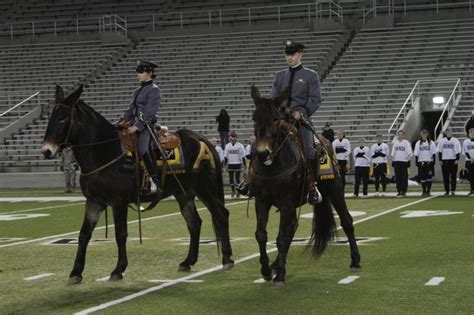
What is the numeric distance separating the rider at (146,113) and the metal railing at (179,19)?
28700 millimetres

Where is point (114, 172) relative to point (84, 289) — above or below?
above

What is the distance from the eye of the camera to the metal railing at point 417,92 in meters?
30.3

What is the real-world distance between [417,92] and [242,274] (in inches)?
924

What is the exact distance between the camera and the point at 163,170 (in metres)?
10.5

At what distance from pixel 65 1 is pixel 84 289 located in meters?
38.0

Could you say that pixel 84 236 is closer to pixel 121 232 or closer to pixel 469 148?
pixel 121 232

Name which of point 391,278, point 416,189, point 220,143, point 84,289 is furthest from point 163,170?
point 220,143

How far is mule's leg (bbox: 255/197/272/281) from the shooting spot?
9180mm

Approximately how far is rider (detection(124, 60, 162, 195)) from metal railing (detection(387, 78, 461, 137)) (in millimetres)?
19870

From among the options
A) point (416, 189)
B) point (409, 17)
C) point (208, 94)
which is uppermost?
point (409, 17)

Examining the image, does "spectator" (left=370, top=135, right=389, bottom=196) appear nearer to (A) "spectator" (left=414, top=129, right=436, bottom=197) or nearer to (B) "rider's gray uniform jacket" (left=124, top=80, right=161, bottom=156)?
(A) "spectator" (left=414, top=129, right=436, bottom=197)

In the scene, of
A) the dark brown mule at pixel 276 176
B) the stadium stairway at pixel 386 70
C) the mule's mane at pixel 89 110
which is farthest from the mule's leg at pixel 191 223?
the stadium stairway at pixel 386 70

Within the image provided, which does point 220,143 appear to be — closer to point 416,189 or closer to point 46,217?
point 416,189

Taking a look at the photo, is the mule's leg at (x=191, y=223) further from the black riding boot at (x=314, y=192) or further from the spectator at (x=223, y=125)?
the spectator at (x=223, y=125)
